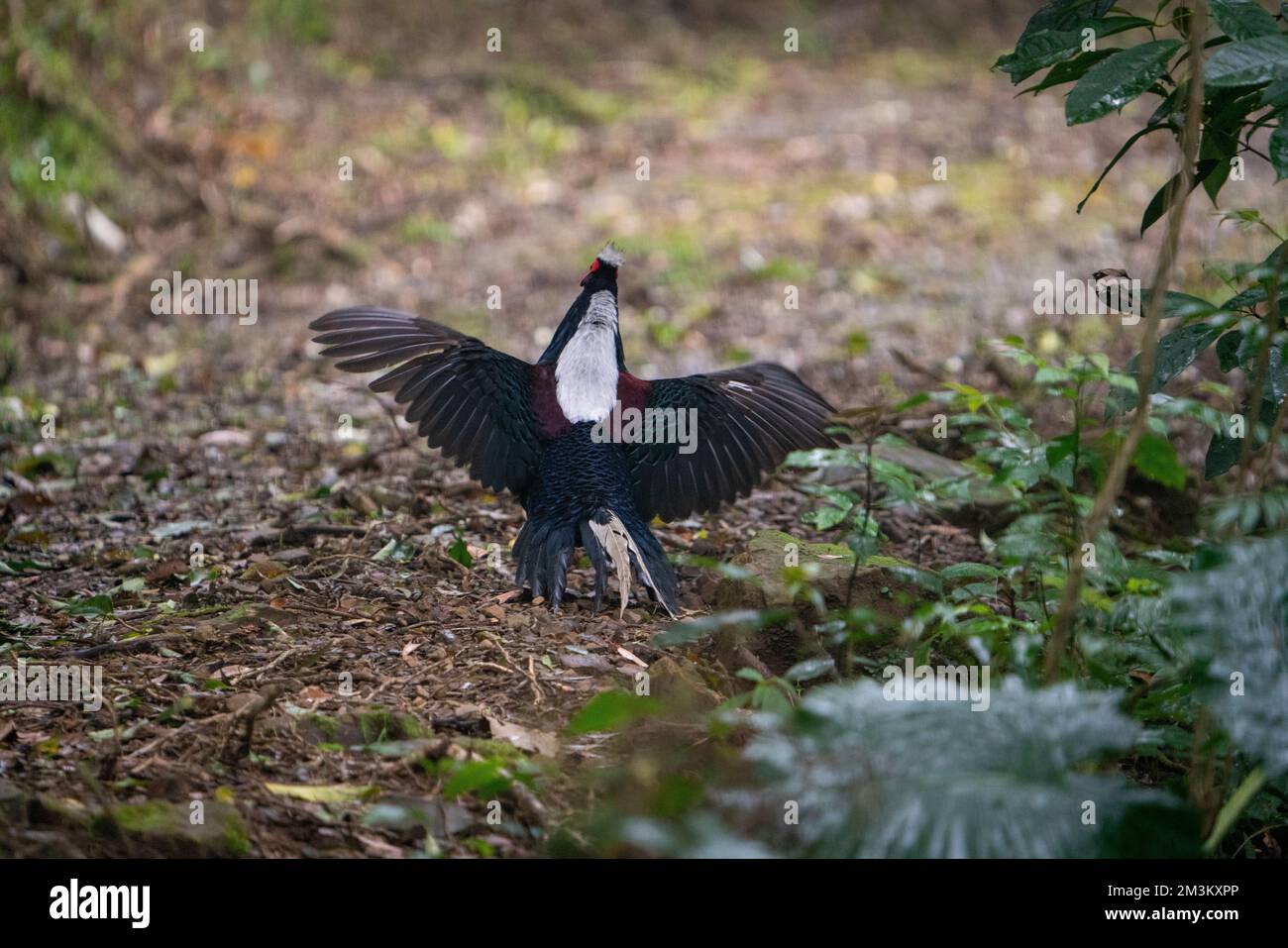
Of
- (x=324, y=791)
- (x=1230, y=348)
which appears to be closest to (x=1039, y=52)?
(x=1230, y=348)

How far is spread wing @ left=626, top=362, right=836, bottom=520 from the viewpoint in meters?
3.88

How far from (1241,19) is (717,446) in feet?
5.92

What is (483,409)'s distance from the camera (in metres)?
3.78

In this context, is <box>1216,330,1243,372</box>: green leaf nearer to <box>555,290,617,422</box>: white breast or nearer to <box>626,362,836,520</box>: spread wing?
<box>626,362,836,520</box>: spread wing

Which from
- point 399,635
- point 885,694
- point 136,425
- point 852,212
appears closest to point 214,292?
point 136,425

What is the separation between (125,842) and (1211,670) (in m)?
1.95

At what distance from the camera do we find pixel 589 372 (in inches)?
151

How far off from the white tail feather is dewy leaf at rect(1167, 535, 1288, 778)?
5.10 feet

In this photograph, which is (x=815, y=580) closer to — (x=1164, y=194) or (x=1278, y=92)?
(x=1164, y=194)

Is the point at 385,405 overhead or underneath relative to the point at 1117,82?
underneath

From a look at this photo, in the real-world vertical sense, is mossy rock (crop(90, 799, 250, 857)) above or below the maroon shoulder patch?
below

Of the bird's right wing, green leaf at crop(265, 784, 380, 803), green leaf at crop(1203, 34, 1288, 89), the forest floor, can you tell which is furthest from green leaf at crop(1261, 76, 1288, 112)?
green leaf at crop(265, 784, 380, 803)
